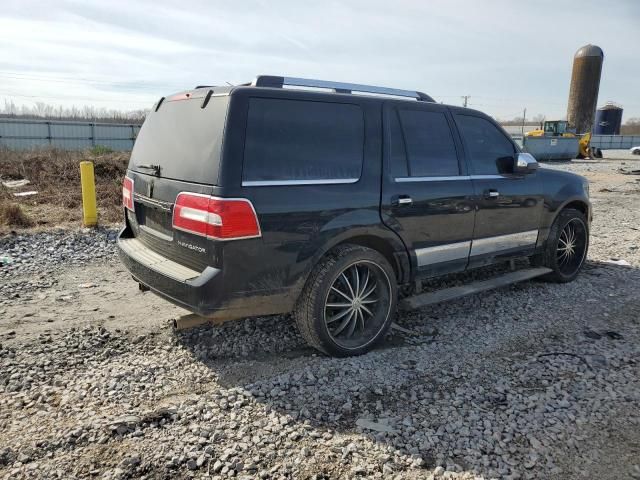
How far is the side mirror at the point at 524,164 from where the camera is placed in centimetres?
513

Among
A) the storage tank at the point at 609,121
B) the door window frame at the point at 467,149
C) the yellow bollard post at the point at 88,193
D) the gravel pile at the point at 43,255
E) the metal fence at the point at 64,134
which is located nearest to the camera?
the door window frame at the point at 467,149

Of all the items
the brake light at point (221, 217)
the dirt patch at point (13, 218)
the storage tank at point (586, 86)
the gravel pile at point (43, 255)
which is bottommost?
the gravel pile at point (43, 255)

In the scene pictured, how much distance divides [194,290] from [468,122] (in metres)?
3.19

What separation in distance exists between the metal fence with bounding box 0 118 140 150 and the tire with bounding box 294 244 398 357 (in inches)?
998

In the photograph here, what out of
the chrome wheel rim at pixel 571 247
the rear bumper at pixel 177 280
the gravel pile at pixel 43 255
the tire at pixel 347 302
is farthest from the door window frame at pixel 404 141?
the gravel pile at pixel 43 255

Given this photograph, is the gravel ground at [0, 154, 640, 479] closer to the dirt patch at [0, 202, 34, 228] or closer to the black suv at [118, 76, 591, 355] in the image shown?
the black suv at [118, 76, 591, 355]

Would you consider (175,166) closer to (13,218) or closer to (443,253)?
(443,253)

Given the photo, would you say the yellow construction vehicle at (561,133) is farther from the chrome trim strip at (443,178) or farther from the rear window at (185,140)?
the rear window at (185,140)

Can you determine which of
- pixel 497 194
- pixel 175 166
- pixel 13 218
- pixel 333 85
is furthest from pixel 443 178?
pixel 13 218

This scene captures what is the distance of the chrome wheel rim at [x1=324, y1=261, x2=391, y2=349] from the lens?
395 centimetres

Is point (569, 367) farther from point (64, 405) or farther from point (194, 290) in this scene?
point (64, 405)

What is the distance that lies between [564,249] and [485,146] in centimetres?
192

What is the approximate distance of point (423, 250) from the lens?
4430 mm

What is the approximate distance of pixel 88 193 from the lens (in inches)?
311
